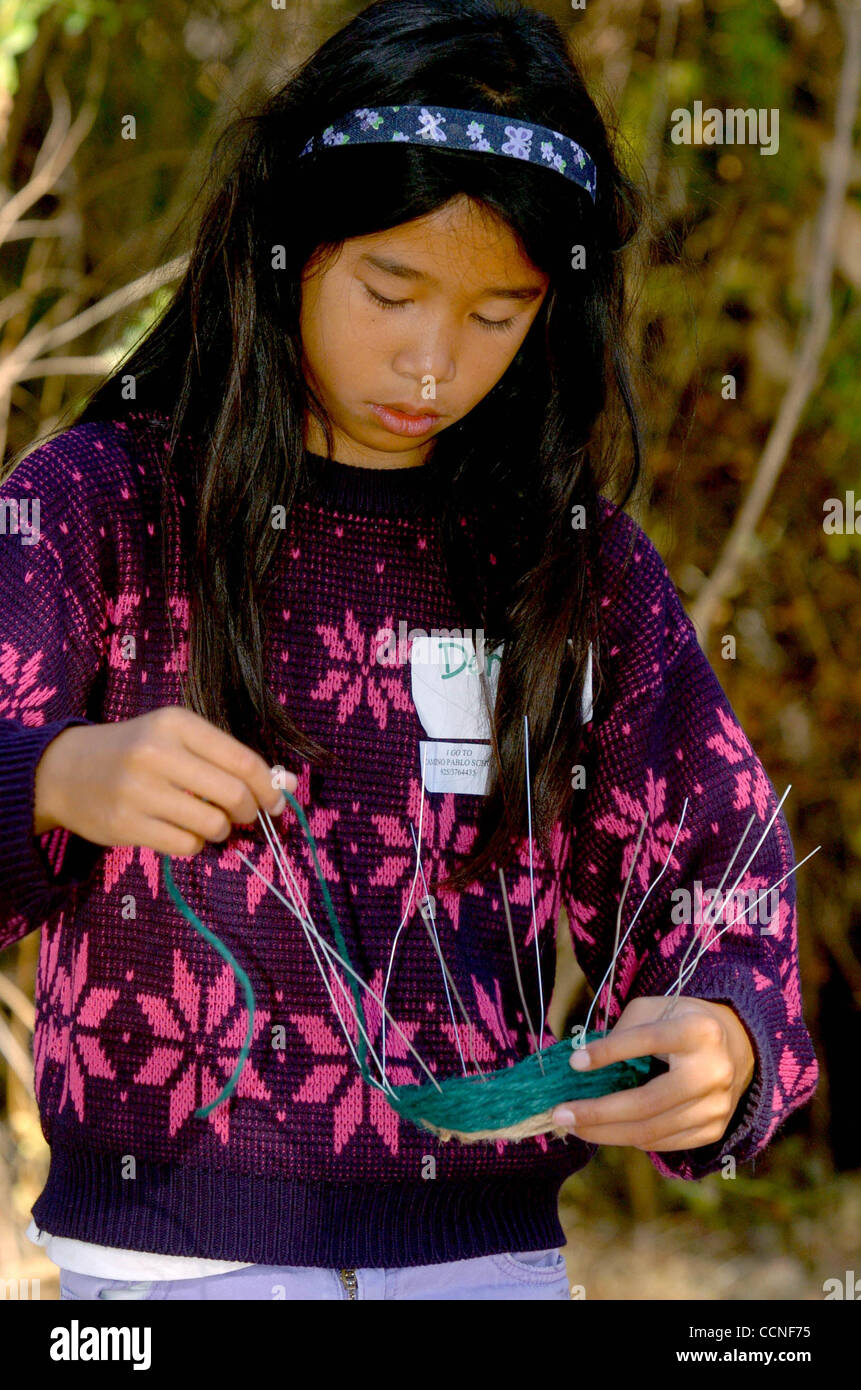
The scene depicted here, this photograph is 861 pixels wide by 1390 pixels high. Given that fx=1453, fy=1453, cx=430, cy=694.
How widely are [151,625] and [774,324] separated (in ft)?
6.42

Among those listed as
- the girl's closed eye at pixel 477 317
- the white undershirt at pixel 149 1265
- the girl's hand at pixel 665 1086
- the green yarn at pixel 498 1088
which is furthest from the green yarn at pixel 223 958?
the girl's closed eye at pixel 477 317

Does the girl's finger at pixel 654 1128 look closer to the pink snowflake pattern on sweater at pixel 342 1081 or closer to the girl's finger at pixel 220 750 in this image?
the pink snowflake pattern on sweater at pixel 342 1081

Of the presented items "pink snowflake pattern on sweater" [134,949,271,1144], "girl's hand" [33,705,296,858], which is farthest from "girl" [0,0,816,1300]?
"girl's hand" [33,705,296,858]

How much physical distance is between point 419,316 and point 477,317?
60mm

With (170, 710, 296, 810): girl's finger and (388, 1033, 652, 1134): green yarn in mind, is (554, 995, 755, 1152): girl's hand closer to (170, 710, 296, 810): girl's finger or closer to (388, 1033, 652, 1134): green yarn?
(388, 1033, 652, 1134): green yarn

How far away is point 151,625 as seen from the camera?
3.75 ft

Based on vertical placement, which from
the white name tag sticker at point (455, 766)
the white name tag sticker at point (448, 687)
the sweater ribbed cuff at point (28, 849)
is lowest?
the sweater ribbed cuff at point (28, 849)

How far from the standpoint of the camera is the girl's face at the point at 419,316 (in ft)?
3.59

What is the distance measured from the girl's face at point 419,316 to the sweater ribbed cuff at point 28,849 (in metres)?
A: 0.38

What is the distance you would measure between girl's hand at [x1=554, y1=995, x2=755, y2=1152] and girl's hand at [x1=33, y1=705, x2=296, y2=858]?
0.30 meters

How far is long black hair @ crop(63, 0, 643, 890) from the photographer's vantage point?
113 cm

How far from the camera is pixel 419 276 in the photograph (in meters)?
1.09

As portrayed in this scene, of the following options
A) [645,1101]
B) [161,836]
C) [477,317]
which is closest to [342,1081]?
[645,1101]

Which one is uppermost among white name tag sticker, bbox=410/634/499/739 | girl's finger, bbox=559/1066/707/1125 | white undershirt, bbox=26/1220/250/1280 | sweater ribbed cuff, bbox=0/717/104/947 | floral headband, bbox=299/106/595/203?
floral headband, bbox=299/106/595/203
